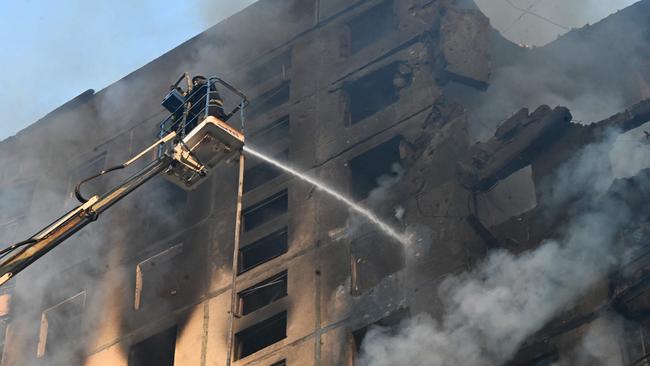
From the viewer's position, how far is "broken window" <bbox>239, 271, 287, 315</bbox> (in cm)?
2288

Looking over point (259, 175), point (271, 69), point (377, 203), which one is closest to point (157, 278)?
point (259, 175)

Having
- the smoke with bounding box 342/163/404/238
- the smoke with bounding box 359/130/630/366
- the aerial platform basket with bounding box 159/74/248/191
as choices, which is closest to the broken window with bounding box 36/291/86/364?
the smoke with bounding box 342/163/404/238

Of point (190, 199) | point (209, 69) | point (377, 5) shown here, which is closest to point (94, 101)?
point (209, 69)

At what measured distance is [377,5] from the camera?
1044 inches

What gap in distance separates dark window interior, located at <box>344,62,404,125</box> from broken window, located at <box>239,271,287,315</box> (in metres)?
3.88

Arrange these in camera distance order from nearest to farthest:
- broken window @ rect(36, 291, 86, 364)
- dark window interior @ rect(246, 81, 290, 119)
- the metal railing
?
the metal railing
broken window @ rect(36, 291, 86, 364)
dark window interior @ rect(246, 81, 290, 119)

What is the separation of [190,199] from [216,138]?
1272 cm

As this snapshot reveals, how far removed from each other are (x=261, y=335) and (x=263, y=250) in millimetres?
2160

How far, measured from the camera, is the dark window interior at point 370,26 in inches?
1037

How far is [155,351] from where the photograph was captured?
81.9 feet

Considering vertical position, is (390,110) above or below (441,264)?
above

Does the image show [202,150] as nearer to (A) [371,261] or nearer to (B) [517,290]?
(B) [517,290]

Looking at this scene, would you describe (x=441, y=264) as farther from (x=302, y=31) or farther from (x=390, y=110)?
(x=302, y=31)

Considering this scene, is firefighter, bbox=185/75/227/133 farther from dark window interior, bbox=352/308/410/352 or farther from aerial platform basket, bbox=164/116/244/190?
dark window interior, bbox=352/308/410/352
